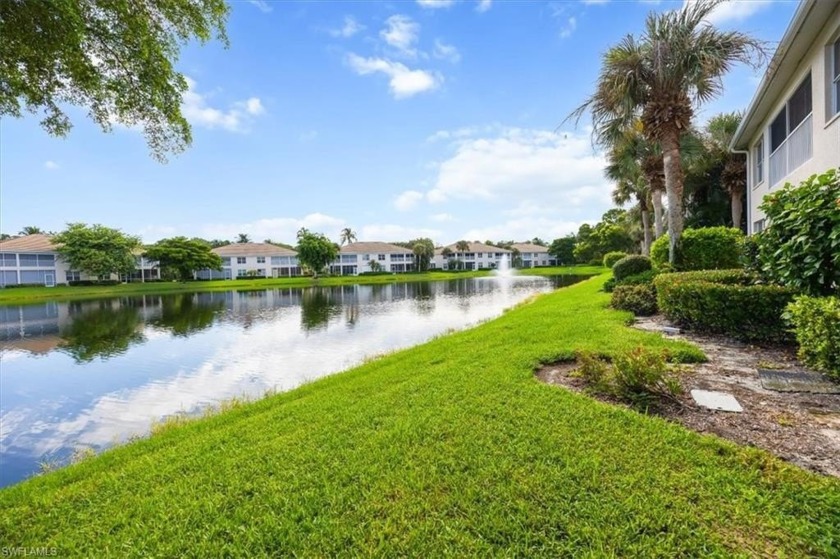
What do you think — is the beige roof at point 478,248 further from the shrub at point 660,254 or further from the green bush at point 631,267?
the shrub at point 660,254

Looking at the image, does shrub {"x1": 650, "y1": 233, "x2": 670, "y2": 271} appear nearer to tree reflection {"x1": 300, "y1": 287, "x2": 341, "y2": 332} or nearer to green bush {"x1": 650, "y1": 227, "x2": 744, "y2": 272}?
green bush {"x1": 650, "y1": 227, "x2": 744, "y2": 272}

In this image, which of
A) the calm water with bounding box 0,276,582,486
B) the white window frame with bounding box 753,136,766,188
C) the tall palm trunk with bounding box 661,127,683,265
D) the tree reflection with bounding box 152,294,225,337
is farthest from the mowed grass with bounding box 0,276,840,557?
the white window frame with bounding box 753,136,766,188

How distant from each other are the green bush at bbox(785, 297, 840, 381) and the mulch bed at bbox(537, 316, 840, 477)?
406mm

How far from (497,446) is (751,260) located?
332 inches

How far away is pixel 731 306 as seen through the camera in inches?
276

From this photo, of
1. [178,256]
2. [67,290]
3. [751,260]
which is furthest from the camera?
[178,256]

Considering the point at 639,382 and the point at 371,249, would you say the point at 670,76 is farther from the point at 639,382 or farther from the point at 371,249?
the point at 371,249

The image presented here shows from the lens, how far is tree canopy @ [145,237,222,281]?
2135 inches

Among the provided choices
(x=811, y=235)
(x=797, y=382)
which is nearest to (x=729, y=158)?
(x=811, y=235)

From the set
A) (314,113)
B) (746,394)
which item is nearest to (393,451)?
(746,394)

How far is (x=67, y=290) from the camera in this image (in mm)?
44469

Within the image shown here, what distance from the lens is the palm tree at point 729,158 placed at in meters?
21.0

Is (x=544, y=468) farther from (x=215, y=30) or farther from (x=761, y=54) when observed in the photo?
(x=761, y=54)

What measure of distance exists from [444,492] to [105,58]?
5888mm
